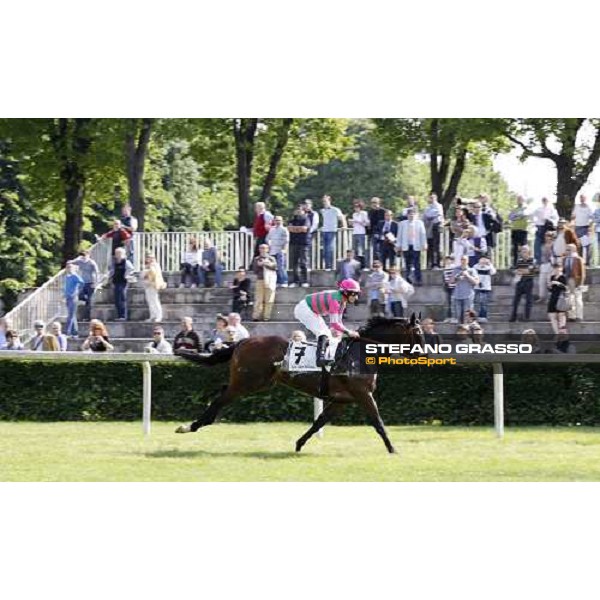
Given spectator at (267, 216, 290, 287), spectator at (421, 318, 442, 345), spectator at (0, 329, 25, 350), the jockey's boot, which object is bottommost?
spectator at (0, 329, 25, 350)

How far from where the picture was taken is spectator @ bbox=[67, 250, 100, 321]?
21.5 metres

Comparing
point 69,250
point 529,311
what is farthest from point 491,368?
point 69,250

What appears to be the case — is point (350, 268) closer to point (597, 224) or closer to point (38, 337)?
point (597, 224)

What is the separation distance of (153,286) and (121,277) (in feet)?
2.51

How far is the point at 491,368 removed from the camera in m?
18.0

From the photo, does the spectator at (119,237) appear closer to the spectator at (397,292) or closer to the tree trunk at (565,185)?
the spectator at (397,292)

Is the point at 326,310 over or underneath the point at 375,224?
underneath

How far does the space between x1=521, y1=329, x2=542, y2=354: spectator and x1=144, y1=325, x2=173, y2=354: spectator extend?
16.1ft

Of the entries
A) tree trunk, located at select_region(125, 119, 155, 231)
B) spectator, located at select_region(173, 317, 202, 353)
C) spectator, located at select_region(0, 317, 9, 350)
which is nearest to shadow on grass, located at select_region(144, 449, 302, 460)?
spectator, located at select_region(173, 317, 202, 353)

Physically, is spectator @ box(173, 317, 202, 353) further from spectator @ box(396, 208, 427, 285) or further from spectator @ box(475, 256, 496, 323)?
spectator @ box(396, 208, 427, 285)

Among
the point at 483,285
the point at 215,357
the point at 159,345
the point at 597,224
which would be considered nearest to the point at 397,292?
the point at 483,285

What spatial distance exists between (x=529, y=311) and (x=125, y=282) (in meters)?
6.15

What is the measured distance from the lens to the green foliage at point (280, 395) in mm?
18109

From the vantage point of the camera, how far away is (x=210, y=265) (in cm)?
2181
